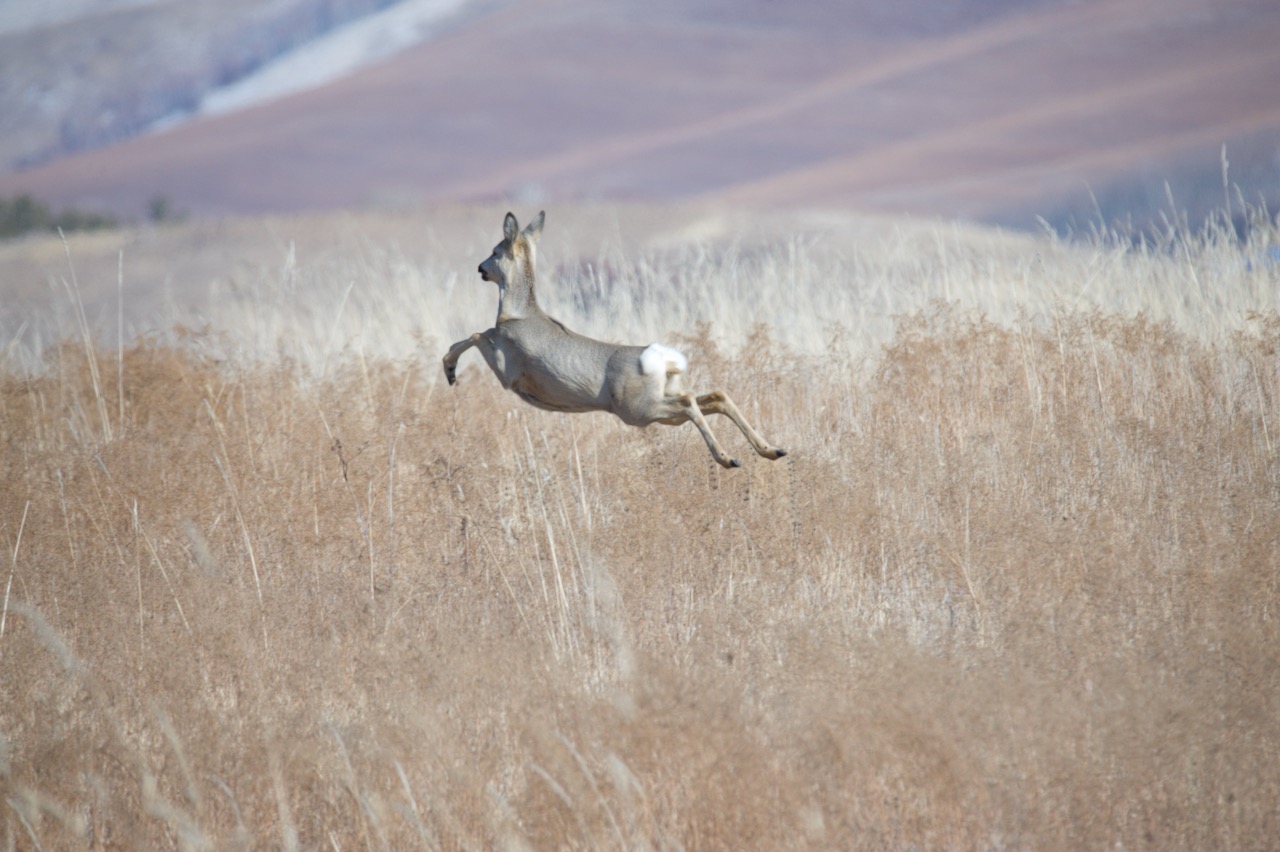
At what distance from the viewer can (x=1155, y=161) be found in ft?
80.0

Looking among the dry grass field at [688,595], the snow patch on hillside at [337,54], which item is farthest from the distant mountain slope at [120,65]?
the dry grass field at [688,595]

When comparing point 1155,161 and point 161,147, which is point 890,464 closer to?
point 1155,161

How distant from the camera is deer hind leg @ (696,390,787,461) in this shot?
4539 millimetres

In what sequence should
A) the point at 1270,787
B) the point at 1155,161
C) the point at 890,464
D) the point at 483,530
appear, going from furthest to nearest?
1. the point at 1155,161
2. the point at 890,464
3. the point at 483,530
4. the point at 1270,787

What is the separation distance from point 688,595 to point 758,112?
29255mm

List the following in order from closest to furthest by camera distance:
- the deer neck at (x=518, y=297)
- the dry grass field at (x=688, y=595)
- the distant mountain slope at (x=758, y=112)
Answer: the dry grass field at (x=688, y=595)
the deer neck at (x=518, y=297)
the distant mountain slope at (x=758, y=112)

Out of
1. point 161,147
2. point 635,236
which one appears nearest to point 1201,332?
point 635,236

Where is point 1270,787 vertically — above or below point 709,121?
below

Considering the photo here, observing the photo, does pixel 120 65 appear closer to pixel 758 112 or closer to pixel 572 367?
pixel 758 112

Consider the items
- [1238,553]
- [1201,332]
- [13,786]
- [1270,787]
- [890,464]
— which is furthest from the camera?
[1201,332]

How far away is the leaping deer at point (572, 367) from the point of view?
14.2 feet

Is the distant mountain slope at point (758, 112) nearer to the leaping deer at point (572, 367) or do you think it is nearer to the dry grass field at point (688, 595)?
the dry grass field at point (688, 595)

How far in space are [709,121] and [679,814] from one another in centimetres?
3022

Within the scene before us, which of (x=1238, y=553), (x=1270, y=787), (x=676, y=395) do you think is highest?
(x=676, y=395)
